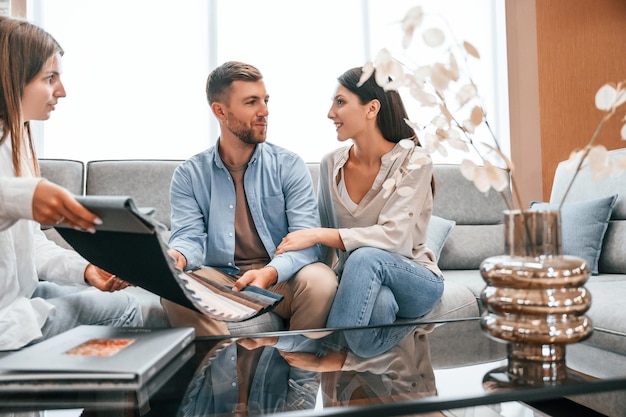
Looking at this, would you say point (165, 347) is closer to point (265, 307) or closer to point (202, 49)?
point (265, 307)

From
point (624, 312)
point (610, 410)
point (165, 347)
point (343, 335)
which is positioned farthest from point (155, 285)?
point (624, 312)

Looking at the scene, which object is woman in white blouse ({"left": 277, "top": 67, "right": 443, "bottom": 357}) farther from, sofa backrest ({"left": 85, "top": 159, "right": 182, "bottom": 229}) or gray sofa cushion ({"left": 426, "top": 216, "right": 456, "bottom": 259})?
sofa backrest ({"left": 85, "top": 159, "right": 182, "bottom": 229})

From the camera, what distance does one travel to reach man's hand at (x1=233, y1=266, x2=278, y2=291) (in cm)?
143

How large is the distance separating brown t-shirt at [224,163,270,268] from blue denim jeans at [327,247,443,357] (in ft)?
1.37

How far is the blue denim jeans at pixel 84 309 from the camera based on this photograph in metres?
1.18

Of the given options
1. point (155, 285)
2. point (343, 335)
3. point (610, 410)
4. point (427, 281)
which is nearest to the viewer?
point (155, 285)

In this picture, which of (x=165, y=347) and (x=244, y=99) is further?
(x=244, y=99)

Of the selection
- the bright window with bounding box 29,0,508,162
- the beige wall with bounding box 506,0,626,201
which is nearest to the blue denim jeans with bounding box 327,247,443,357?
the bright window with bounding box 29,0,508,162

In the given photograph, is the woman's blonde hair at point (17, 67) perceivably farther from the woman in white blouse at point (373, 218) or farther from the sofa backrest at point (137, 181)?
the sofa backrest at point (137, 181)

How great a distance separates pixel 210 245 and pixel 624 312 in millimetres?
1203

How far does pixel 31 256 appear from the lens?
121 cm

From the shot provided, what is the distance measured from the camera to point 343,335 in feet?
3.53

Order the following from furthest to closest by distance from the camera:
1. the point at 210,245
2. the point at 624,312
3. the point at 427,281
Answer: the point at 210,245
the point at 427,281
the point at 624,312

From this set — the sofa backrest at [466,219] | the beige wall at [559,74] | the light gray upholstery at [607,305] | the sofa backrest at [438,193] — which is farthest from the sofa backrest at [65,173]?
the beige wall at [559,74]
